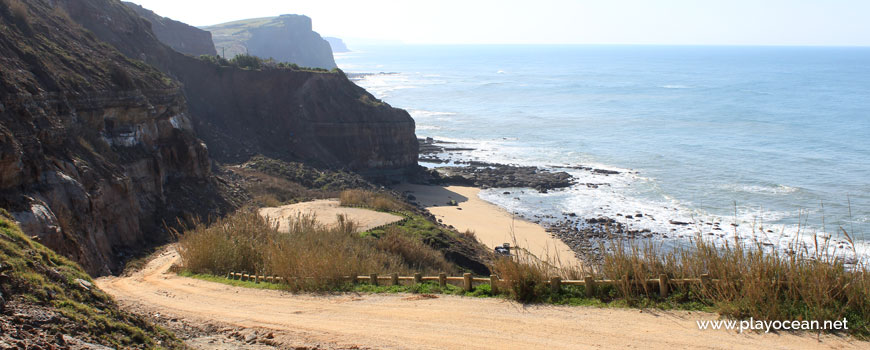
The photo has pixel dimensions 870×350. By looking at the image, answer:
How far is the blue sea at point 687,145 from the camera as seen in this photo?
1492 inches

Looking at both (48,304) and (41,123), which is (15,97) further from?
(48,304)

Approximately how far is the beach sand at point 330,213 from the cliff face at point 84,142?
402 centimetres

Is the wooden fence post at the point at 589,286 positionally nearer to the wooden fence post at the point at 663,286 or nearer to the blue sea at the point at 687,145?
the wooden fence post at the point at 663,286

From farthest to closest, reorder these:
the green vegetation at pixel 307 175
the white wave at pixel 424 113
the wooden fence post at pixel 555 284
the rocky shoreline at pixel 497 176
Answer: the white wave at pixel 424 113 → the rocky shoreline at pixel 497 176 → the green vegetation at pixel 307 175 → the wooden fence post at pixel 555 284

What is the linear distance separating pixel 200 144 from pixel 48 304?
72.7 ft

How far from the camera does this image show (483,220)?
3678 cm

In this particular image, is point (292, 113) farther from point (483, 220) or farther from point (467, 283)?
point (467, 283)

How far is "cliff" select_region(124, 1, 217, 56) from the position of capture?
70375 mm

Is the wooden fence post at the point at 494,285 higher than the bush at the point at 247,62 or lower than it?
lower

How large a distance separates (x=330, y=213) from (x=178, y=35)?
53942mm

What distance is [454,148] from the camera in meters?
61.9

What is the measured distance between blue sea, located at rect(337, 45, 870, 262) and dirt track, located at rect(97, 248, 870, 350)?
288cm

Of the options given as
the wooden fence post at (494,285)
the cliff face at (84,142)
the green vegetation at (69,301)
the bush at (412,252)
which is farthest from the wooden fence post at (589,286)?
the cliff face at (84,142)

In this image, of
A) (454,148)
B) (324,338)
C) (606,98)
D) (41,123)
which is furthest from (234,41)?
(324,338)
